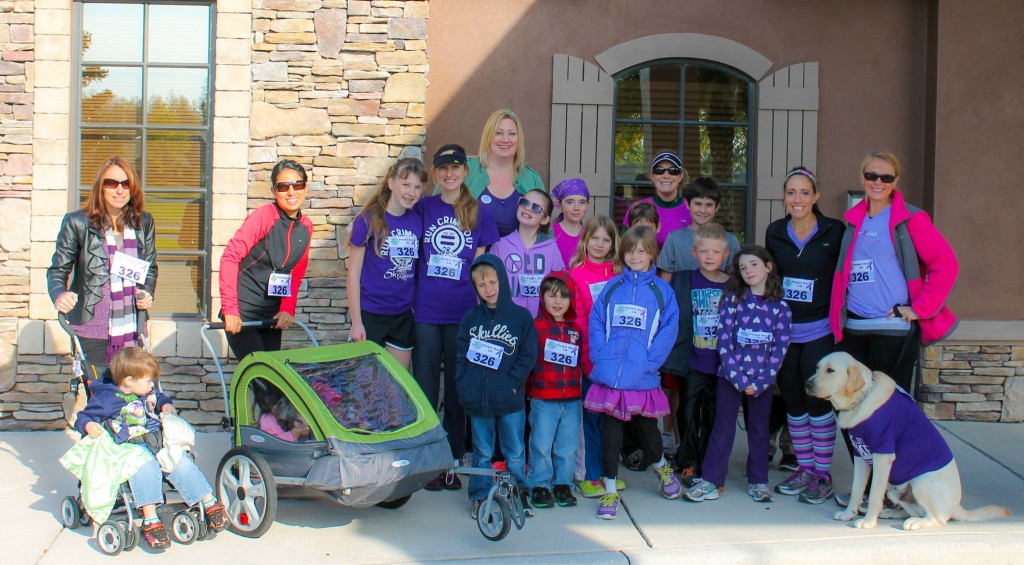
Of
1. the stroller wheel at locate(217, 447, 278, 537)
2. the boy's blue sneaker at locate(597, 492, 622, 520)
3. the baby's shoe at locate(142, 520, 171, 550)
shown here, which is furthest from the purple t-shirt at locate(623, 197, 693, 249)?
the baby's shoe at locate(142, 520, 171, 550)

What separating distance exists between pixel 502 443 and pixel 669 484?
3.08 ft

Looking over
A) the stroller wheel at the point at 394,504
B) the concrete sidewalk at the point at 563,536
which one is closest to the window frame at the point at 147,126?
the concrete sidewalk at the point at 563,536

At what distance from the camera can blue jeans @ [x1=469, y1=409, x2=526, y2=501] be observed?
16.1ft

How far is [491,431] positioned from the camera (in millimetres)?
4949

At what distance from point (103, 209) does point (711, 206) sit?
11.0 ft

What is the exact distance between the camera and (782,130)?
22.5 ft

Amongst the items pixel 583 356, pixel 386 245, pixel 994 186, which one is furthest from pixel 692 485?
pixel 994 186

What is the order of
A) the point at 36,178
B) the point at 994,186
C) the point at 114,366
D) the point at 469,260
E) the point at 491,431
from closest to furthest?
the point at 114,366 < the point at 491,431 < the point at 469,260 < the point at 36,178 < the point at 994,186

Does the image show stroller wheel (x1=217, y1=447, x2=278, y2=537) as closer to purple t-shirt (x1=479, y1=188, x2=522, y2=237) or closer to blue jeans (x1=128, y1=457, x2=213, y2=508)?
blue jeans (x1=128, y1=457, x2=213, y2=508)

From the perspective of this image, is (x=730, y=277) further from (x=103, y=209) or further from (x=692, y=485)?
(x=103, y=209)

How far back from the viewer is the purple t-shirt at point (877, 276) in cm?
498

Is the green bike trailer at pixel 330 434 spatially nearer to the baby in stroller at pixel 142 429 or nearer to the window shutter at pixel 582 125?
the baby in stroller at pixel 142 429

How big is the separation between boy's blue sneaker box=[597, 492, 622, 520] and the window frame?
10.4ft

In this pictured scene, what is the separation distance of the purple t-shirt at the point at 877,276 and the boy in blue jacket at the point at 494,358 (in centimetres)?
175
